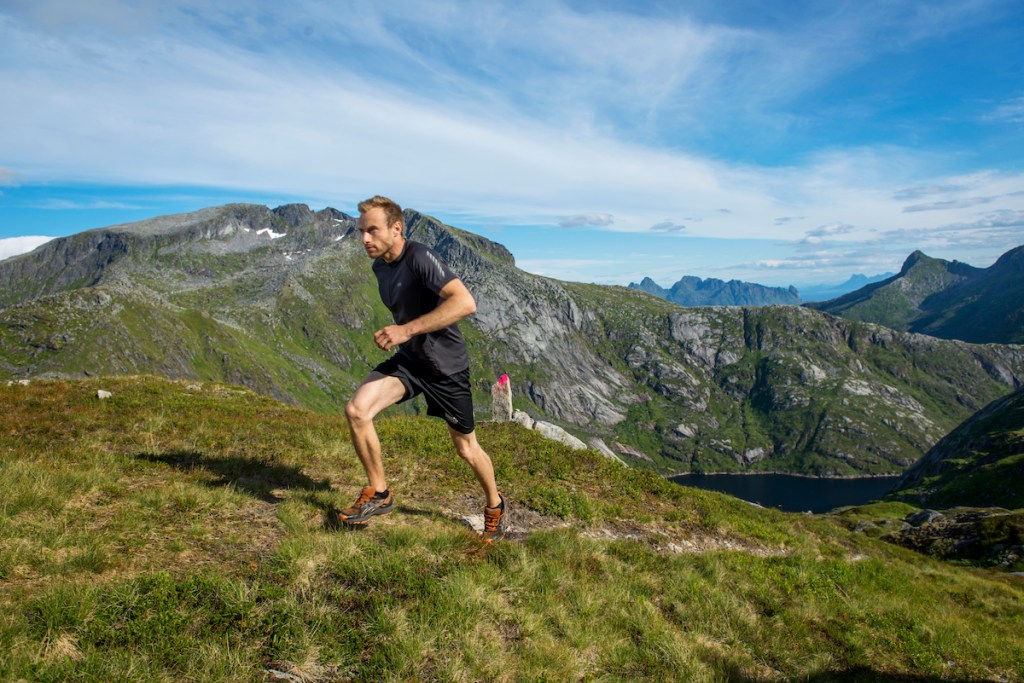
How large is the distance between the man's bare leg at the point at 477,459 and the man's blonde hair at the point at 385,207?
3.59 metres

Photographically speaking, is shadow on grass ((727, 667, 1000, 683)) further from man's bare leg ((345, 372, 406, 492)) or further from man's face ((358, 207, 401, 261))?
man's face ((358, 207, 401, 261))

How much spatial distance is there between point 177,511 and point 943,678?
498 inches

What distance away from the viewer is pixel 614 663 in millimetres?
6473

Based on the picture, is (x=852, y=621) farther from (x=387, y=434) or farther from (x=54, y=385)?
(x=54, y=385)

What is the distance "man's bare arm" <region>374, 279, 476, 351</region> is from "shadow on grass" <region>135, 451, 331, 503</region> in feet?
15.3

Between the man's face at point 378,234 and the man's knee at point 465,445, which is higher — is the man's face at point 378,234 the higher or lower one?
the higher one

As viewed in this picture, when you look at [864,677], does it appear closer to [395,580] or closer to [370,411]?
[395,580]

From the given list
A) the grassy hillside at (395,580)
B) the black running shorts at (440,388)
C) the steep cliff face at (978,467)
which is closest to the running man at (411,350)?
the black running shorts at (440,388)

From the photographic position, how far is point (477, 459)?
8.82 meters

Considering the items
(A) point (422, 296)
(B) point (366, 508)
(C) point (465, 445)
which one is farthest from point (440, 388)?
(B) point (366, 508)

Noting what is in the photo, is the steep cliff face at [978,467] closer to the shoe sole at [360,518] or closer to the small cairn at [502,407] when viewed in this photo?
the small cairn at [502,407]

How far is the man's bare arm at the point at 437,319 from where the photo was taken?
7.18 meters

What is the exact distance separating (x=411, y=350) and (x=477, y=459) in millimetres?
2212

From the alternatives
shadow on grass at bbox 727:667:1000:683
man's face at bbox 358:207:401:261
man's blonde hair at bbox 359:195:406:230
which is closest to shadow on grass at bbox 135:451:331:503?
man's face at bbox 358:207:401:261
